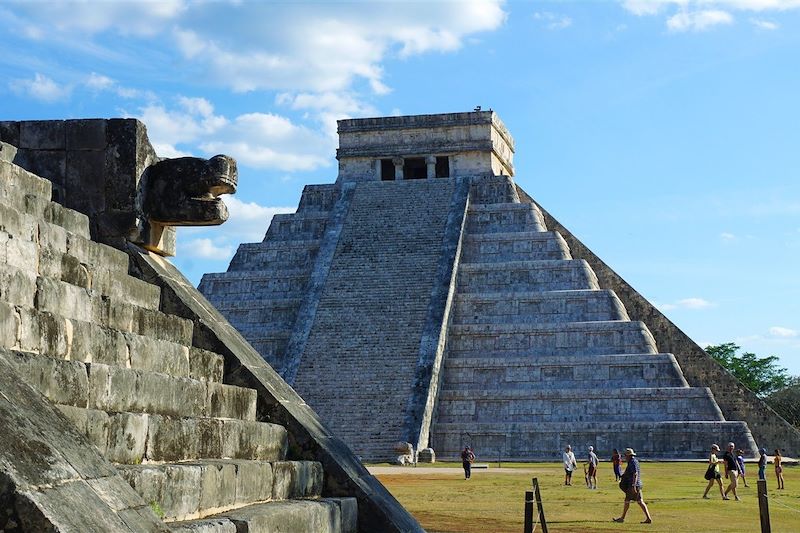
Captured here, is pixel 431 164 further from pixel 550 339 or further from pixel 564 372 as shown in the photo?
pixel 564 372

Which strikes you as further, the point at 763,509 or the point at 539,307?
the point at 539,307

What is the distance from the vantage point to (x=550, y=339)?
3316 centimetres

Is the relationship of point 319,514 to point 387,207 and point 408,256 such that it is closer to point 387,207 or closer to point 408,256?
point 408,256

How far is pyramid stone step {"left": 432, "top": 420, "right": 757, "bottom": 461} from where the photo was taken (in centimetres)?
3020

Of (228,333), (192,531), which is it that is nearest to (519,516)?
(228,333)

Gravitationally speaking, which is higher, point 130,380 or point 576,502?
point 130,380

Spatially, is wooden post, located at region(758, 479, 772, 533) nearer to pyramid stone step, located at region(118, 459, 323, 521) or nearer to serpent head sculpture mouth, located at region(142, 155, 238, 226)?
pyramid stone step, located at region(118, 459, 323, 521)

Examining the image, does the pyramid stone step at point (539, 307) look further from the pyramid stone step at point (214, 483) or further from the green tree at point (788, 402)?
the pyramid stone step at point (214, 483)

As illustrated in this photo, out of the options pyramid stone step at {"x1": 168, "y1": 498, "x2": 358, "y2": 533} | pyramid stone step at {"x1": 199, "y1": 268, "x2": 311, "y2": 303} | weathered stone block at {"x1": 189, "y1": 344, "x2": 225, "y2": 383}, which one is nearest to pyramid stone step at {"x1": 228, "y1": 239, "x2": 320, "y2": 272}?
pyramid stone step at {"x1": 199, "y1": 268, "x2": 311, "y2": 303}

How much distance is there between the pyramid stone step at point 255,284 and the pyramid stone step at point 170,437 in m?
28.5

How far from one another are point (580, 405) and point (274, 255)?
36.9 feet

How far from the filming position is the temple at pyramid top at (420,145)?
3888 cm

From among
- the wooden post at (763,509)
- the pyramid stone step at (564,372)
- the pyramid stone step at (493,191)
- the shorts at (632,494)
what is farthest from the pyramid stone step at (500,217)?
the wooden post at (763,509)

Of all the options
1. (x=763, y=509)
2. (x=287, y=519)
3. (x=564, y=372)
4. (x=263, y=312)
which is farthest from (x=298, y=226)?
(x=287, y=519)
